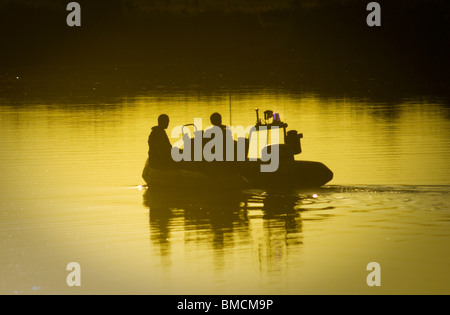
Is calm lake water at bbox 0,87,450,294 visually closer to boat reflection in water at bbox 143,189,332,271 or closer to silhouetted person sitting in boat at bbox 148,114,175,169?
boat reflection in water at bbox 143,189,332,271

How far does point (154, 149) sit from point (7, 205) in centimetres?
272

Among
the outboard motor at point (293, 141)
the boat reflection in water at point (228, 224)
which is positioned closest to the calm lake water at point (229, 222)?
the boat reflection in water at point (228, 224)

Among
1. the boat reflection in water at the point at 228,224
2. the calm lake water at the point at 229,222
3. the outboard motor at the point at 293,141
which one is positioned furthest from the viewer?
the outboard motor at the point at 293,141

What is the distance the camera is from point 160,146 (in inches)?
749

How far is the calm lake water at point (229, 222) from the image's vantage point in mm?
12727

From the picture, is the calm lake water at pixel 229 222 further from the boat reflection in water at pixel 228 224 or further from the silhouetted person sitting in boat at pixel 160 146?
the silhouetted person sitting in boat at pixel 160 146

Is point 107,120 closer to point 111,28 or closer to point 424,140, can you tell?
point 424,140

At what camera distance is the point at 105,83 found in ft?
160

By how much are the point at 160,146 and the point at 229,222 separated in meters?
3.27

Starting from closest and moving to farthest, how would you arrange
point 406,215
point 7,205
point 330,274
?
point 330,274
point 406,215
point 7,205

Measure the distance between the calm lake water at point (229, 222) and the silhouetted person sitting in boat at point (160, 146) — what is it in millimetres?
594

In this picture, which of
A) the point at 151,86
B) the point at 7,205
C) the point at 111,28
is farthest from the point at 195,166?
the point at 111,28

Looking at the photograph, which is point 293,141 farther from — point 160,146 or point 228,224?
point 228,224
